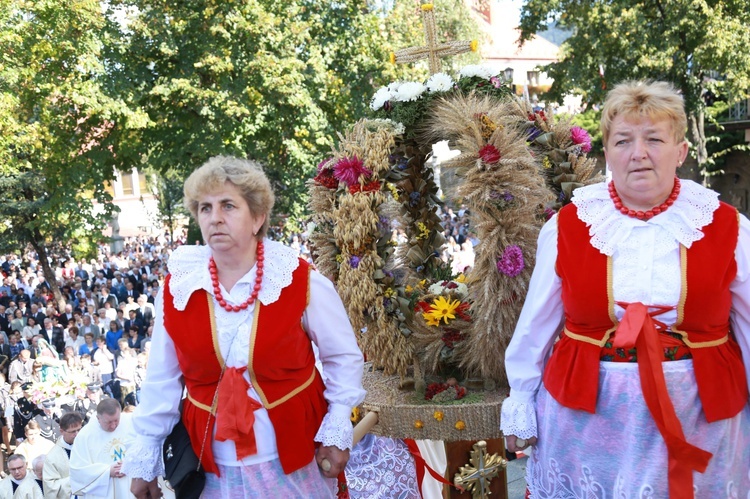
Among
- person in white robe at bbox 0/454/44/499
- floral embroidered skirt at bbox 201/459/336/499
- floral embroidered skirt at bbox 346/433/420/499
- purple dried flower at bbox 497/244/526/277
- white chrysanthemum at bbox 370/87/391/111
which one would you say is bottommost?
person in white robe at bbox 0/454/44/499

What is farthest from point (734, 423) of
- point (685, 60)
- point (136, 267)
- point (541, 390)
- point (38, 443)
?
point (136, 267)

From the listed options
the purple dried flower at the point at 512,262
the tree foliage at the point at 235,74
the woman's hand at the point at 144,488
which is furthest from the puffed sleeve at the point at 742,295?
the tree foliage at the point at 235,74

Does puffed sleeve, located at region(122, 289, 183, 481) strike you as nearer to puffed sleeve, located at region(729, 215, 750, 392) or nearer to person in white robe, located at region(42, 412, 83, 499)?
puffed sleeve, located at region(729, 215, 750, 392)

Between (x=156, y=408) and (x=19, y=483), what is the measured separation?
530 centimetres

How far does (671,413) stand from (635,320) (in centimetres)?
33

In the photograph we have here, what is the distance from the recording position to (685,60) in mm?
16750

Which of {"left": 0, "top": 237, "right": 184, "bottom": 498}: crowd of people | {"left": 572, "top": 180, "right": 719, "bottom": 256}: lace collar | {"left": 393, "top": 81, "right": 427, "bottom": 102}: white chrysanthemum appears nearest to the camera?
{"left": 572, "top": 180, "right": 719, "bottom": 256}: lace collar

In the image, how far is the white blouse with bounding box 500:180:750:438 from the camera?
2729 millimetres

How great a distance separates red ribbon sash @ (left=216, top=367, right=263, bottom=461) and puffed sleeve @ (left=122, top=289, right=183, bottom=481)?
26cm

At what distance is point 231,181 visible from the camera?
2914 mm

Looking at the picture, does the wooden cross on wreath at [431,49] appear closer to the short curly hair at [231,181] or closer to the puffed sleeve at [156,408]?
the short curly hair at [231,181]

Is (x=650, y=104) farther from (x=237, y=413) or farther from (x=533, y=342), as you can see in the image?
(x=237, y=413)

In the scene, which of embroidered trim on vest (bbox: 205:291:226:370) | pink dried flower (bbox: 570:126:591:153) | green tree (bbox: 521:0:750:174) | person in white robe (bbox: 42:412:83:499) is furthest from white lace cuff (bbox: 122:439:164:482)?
green tree (bbox: 521:0:750:174)

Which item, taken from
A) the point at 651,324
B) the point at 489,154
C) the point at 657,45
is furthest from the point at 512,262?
the point at 657,45
